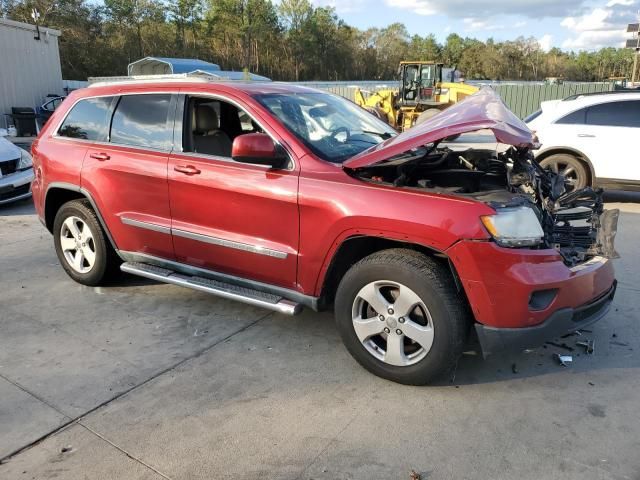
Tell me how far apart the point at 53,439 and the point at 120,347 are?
104cm

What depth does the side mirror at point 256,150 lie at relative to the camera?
3.43m

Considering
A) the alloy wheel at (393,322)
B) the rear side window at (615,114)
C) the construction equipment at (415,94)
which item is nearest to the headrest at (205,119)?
the alloy wheel at (393,322)

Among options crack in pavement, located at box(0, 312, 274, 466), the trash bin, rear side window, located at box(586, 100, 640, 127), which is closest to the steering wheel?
crack in pavement, located at box(0, 312, 274, 466)

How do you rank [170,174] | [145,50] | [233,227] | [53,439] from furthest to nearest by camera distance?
[145,50] < [170,174] < [233,227] < [53,439]

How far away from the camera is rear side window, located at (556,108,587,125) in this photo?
8.36 meters

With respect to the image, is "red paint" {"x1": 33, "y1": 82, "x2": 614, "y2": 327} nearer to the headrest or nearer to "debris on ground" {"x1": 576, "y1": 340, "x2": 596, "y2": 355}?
the headrest

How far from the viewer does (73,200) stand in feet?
16.0

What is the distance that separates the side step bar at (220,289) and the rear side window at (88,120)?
3.82 ft

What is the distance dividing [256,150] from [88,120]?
2125 millimetres

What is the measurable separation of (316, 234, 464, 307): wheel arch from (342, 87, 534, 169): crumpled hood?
0.48 metres

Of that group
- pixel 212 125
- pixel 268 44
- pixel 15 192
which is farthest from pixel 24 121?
pixel 268 44

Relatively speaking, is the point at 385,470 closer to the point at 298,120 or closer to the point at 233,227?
the point at 233,227

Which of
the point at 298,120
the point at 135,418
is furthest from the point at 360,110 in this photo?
the point at 135,418

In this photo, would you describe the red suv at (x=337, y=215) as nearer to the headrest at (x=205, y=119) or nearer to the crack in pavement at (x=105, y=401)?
the headrest at (x=205, y=119)
